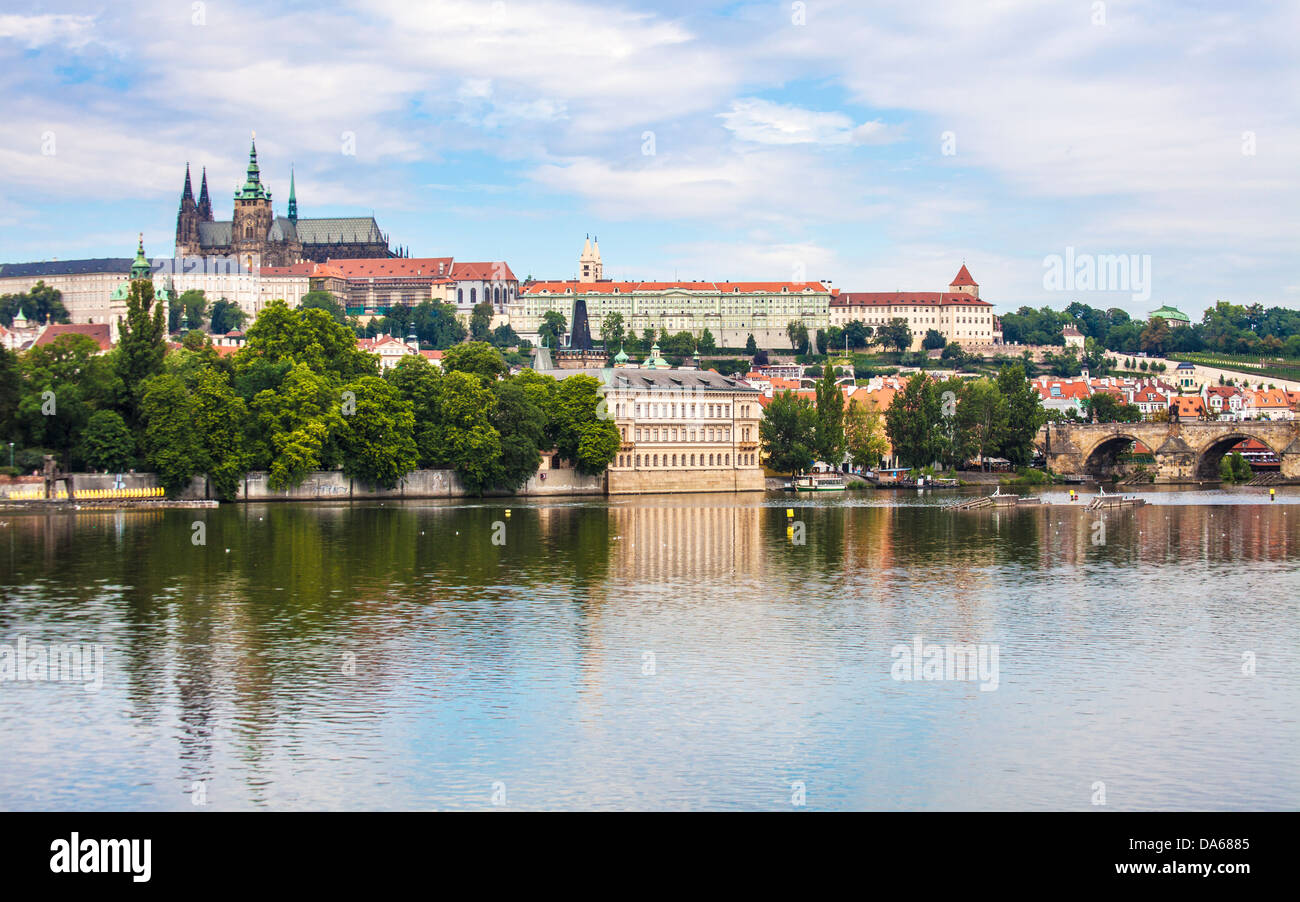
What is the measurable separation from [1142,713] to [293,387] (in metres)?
58.8

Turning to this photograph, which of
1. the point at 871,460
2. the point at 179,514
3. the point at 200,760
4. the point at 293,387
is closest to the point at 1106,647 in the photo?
the point at 200,760

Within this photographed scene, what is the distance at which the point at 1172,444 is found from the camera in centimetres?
10225

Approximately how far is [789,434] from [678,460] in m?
8.98

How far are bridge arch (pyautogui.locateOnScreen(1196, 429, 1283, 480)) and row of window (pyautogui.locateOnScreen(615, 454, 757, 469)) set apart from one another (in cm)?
3426

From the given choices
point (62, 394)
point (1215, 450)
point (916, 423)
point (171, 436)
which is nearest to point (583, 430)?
point (171, 436)

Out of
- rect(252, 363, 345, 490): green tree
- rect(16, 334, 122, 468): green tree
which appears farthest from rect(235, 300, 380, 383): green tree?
rect(16, 334, 122, 468): green tree

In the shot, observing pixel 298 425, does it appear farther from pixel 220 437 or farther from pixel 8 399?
pixel 8 399

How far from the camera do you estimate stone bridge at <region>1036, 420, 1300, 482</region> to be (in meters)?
101

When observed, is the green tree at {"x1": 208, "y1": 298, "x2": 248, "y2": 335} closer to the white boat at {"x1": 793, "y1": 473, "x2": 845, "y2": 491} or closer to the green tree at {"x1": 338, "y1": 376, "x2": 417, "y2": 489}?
the white boat at {"x1": 793, "y1": 473, "x2": 845, "y2": 491}

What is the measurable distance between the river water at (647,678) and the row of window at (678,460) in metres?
41.8
